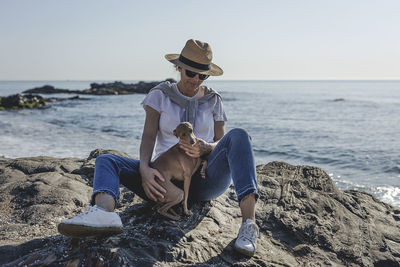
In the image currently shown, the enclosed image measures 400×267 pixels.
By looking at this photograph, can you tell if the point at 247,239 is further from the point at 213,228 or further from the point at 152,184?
the point at 152,184

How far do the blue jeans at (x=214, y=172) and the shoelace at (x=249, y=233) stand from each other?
0.24m

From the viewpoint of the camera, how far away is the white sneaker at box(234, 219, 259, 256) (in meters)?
3.02

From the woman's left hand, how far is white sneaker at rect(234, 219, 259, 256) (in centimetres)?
79

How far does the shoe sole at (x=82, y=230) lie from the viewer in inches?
105

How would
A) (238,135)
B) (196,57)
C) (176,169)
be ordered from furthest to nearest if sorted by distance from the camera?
(196,57), (176,169), (238,135)

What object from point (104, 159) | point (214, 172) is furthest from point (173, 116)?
point (104, 159)

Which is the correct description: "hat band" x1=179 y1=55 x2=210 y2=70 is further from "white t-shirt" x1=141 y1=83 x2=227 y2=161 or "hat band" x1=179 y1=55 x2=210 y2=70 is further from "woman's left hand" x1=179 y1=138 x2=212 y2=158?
"woman's left hand" x1=179 y1=138 x2=212 y2=158

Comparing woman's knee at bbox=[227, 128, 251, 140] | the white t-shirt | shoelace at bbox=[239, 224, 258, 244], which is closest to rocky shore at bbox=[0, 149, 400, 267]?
shoelace at bbox=[239, 224, 258, 244]

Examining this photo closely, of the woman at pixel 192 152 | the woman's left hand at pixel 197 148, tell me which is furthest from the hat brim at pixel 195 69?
the woman's left hand at pixel 197 148

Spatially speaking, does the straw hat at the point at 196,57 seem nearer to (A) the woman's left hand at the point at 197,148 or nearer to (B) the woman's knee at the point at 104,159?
(A) the woman's left hand at the point at 197,148

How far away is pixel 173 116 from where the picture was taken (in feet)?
12.2

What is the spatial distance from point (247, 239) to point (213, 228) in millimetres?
421

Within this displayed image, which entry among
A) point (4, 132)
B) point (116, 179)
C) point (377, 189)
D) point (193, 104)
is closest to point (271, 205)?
point (193, 104)

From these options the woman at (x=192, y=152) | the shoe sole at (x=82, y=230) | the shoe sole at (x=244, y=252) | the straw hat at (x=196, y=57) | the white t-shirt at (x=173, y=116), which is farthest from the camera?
the white t-shirt at (x=173, y=116)
